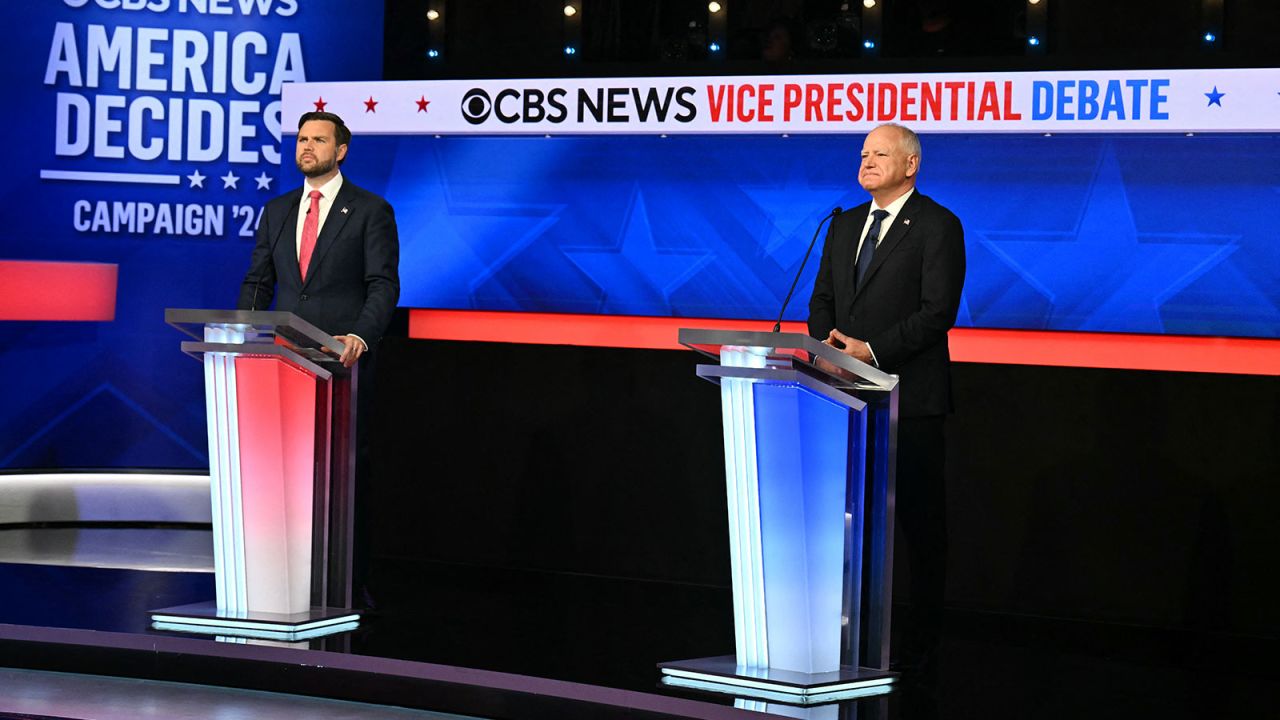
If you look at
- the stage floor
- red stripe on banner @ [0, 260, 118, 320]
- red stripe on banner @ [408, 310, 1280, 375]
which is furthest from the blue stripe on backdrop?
the stage floor

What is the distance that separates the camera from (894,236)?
147 inches

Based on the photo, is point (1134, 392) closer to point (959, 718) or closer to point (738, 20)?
point (959, 718)

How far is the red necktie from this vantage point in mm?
4199

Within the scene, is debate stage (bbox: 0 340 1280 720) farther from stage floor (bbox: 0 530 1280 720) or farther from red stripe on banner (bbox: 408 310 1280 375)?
red stripe on banner (bbox: 408 310 1280 375)

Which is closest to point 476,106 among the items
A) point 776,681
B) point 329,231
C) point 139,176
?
point 139,176

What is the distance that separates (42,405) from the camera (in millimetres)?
5930

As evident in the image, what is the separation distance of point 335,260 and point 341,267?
3 cm

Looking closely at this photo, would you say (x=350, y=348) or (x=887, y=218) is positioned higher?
(x=887, y=218)

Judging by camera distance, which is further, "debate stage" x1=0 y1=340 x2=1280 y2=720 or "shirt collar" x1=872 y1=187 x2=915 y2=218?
"shirt collar" x1=872 y1=187 x2=915 y2=218

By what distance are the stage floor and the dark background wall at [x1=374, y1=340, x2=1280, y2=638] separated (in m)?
0.15

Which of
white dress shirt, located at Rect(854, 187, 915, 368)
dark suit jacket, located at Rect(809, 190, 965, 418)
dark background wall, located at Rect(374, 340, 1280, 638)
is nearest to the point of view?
dark suit jacket, located at Rect(809, 190, 965, 418)

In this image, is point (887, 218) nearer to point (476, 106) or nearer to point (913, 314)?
point (913, 314)

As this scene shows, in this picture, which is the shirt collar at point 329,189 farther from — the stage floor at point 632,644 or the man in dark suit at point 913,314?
the man in dark suit at point 913,314

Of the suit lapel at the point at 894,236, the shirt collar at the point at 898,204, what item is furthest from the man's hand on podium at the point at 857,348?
the shirt collar at the point at 898,204
